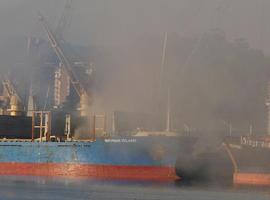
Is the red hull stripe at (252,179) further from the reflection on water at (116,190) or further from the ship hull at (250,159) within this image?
the reflection on water at (116,190)

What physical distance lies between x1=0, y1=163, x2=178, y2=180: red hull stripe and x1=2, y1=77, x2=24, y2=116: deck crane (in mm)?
22324

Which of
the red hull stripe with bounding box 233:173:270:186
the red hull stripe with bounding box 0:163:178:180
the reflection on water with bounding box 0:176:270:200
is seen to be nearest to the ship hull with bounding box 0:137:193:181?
the red hull stripe with bounding box 0:163:178:180

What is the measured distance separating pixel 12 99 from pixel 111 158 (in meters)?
34.0

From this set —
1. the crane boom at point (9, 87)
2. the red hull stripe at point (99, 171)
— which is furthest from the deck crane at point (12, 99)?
the red hull stripe at point (99, 171)

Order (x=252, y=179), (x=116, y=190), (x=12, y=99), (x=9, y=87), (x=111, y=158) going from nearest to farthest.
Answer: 1. (x=116, y=190)
2. (x=252, y=179)
3. (x=111, y=158)
4. (x=12, y=99)
5. (x=9, y=87)

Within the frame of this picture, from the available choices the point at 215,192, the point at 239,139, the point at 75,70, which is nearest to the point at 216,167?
the point at 239,139

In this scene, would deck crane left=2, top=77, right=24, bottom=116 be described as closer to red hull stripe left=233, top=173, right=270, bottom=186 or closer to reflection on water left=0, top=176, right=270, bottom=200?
reflection on water left=0, top=176, right=270, bottom=200

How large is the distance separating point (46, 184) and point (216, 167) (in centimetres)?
2165

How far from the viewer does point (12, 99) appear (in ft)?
351

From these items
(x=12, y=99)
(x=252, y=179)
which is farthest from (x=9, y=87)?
(x=252, y=179)

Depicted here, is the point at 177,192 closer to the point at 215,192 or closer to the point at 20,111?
the point at 215,192

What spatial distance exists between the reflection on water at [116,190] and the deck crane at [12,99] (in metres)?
Answer: 30.9

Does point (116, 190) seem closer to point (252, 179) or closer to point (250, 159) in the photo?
point (252, 179)

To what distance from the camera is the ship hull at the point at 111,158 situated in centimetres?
7600
